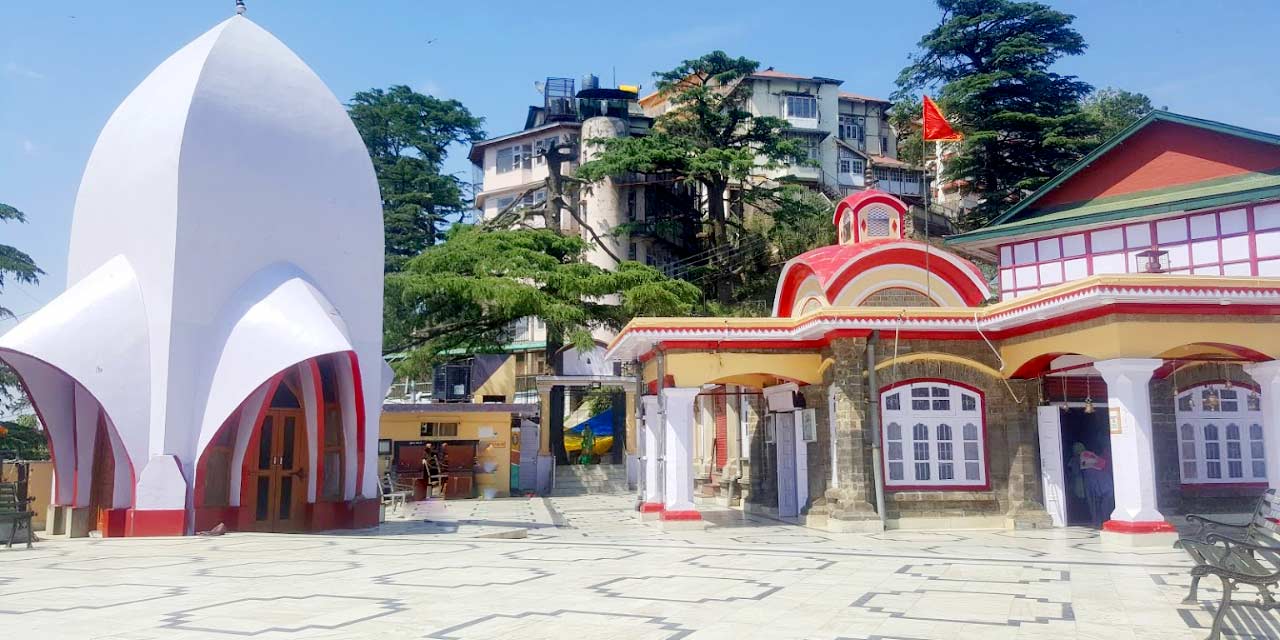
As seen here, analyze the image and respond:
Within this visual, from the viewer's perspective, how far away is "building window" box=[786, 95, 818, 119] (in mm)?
48094

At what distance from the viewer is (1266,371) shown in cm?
1345

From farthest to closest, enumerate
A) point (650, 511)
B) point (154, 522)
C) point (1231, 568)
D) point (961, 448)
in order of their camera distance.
Answer: point (650, 511)
point (961, 448)
point (154, 522)
point (1231, 568)

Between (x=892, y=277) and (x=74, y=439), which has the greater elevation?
(x=892, y=277)

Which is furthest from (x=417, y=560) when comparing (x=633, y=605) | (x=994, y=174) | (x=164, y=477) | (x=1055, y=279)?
(x=994, y=174)

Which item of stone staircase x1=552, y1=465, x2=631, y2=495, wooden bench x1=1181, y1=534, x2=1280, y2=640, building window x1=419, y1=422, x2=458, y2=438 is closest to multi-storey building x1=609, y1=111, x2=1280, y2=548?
wooden bench x1=1181, y1=534, x2=1280, y2=640

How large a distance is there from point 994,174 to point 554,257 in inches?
677

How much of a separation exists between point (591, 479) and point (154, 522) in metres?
16.5

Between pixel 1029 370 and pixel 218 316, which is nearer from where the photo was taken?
pixel 218 316

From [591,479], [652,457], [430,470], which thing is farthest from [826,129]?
[652,457]

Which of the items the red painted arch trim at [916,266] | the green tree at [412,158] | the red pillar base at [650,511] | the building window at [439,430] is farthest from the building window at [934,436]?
the green tree at [412,158]

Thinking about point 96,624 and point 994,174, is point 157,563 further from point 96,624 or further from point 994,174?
point 994,174

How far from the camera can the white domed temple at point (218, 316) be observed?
14.6 meters

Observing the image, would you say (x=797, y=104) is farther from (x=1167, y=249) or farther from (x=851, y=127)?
(x=1167, y=249)

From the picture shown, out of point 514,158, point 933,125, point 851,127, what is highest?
point 851,127
